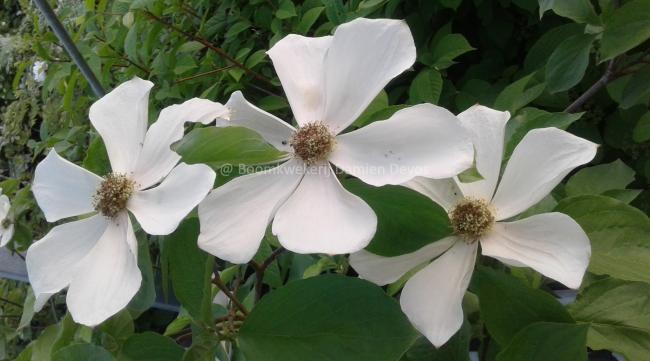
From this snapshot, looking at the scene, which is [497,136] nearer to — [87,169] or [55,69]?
[87,169]

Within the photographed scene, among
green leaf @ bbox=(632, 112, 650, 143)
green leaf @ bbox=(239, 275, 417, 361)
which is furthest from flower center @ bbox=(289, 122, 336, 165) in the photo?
green leaf @ bbox=(632, 112, 650, 143)

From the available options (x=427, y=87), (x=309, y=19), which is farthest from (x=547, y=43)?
(x=309, y=19)

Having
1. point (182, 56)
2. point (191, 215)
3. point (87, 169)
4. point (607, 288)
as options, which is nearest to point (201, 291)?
point (191, 215)

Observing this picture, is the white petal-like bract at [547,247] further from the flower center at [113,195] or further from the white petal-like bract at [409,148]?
the flower center at [113,195]

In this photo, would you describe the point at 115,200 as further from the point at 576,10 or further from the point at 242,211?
the point at 576,10

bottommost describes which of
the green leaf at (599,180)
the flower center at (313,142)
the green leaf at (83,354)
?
the green leaf at (83,354)

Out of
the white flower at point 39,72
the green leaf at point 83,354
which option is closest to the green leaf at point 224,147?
the green leaf at point 83,354
